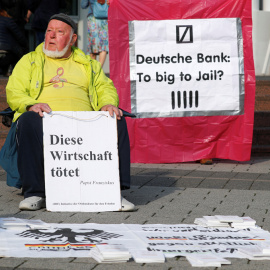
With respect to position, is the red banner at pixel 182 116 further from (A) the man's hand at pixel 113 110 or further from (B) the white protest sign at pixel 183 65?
(A) the man's hand at pixel 113 110

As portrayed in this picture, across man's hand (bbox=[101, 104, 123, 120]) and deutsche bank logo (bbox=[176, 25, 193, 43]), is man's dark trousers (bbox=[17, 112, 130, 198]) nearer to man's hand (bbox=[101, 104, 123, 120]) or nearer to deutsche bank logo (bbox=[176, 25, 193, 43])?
man's hand (bbox=[101, 104, 123, 120])

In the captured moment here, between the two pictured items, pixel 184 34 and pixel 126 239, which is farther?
pixel 184 34

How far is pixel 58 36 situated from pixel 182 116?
2758mm

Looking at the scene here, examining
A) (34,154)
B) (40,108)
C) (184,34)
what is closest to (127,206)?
(34,154)

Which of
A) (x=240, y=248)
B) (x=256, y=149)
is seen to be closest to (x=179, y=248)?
(x=240, y=248)

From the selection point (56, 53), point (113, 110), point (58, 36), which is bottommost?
point (113, 110)

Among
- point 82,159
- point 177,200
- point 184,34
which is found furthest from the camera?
point 184,34

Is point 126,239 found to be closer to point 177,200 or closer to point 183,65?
point 177,200

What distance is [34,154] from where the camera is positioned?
614 centimetres

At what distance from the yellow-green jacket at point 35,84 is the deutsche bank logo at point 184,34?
7.86 feet

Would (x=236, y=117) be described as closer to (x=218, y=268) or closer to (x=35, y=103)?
(x=35, y=103)

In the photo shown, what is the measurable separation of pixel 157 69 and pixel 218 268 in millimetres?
4771

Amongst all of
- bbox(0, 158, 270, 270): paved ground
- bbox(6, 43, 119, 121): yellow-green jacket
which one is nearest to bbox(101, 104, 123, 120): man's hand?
bbox(6, 43, 119, 121): yellow-green jacket

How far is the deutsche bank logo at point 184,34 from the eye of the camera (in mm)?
8844
